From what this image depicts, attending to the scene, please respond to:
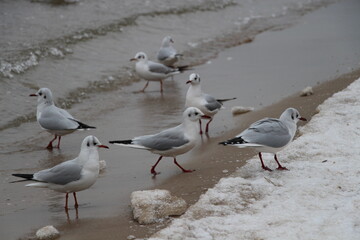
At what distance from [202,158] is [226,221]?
2.36 m

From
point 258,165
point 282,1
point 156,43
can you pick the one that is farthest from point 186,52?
point 258,165

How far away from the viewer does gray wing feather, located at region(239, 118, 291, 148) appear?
6438 millimetres

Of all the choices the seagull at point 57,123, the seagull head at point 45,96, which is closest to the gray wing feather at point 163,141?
the seagull at point 57,123

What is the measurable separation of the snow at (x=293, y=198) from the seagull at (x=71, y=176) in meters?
1.21

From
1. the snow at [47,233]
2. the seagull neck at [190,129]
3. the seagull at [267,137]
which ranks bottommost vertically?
the snow at [47,233]

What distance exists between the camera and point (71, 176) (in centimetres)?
616

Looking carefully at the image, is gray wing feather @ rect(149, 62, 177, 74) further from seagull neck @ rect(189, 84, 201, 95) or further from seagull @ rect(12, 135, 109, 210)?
seagull @ rect(12, 135, 109, 210)

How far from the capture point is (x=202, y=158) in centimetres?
755

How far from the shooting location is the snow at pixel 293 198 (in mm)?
5000

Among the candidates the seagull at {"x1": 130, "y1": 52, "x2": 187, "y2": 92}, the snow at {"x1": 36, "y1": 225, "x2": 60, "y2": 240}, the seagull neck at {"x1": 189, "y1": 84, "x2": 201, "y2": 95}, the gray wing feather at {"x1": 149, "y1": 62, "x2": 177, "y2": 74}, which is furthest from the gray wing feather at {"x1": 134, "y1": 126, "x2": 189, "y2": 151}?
the gray wing feather at {"x1": 149, "y1": 62, "x2": 177, "y2": 74}

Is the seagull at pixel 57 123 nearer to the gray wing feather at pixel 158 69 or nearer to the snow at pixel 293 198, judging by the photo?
the snow at pixel 293 198

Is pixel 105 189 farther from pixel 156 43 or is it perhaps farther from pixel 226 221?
pixel 156 43

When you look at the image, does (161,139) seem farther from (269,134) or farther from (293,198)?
(293,198)

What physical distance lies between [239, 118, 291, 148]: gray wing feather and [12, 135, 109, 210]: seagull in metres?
1.53
